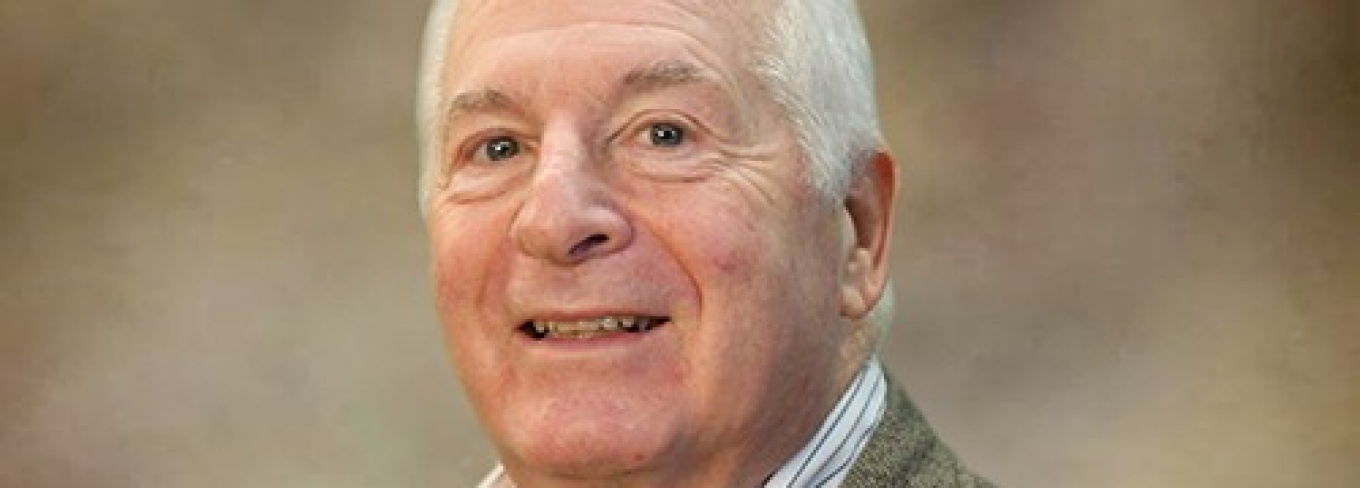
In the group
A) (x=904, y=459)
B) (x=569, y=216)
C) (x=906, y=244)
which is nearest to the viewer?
(x=569, y=216)

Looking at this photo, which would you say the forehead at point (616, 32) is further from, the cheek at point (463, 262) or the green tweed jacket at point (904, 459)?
the green tweed jacket at point (904, 459)

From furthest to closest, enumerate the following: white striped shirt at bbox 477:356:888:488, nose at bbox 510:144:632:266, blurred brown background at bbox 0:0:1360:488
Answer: blurred brown background at bbox 0:0:1360:488
white striped shirt at bbox 477:356:888:488
nose at bbox 510:144:632:266

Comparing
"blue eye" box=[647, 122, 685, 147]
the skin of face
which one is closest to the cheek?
the skin of face

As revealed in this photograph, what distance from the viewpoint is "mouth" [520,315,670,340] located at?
1110 mm

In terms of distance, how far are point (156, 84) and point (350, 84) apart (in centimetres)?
22

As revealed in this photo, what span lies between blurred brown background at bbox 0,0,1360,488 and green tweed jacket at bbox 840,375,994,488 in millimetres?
664

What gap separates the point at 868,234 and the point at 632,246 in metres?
0.20

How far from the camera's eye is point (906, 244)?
6.42 feet

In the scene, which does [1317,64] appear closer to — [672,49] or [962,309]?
[962,309]

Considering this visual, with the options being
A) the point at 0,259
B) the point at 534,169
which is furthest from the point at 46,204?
the point at 534,169

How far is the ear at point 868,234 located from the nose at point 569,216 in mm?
178

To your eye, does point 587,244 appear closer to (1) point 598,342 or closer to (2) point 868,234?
(1) point 598,342

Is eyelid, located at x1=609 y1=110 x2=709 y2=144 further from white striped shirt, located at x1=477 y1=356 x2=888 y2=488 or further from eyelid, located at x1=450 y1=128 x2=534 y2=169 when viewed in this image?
white striped shirt, located at x1=477 y1=356 x2=888 y2=488

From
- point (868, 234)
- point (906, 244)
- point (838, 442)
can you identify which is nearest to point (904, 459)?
point (838, 442)
